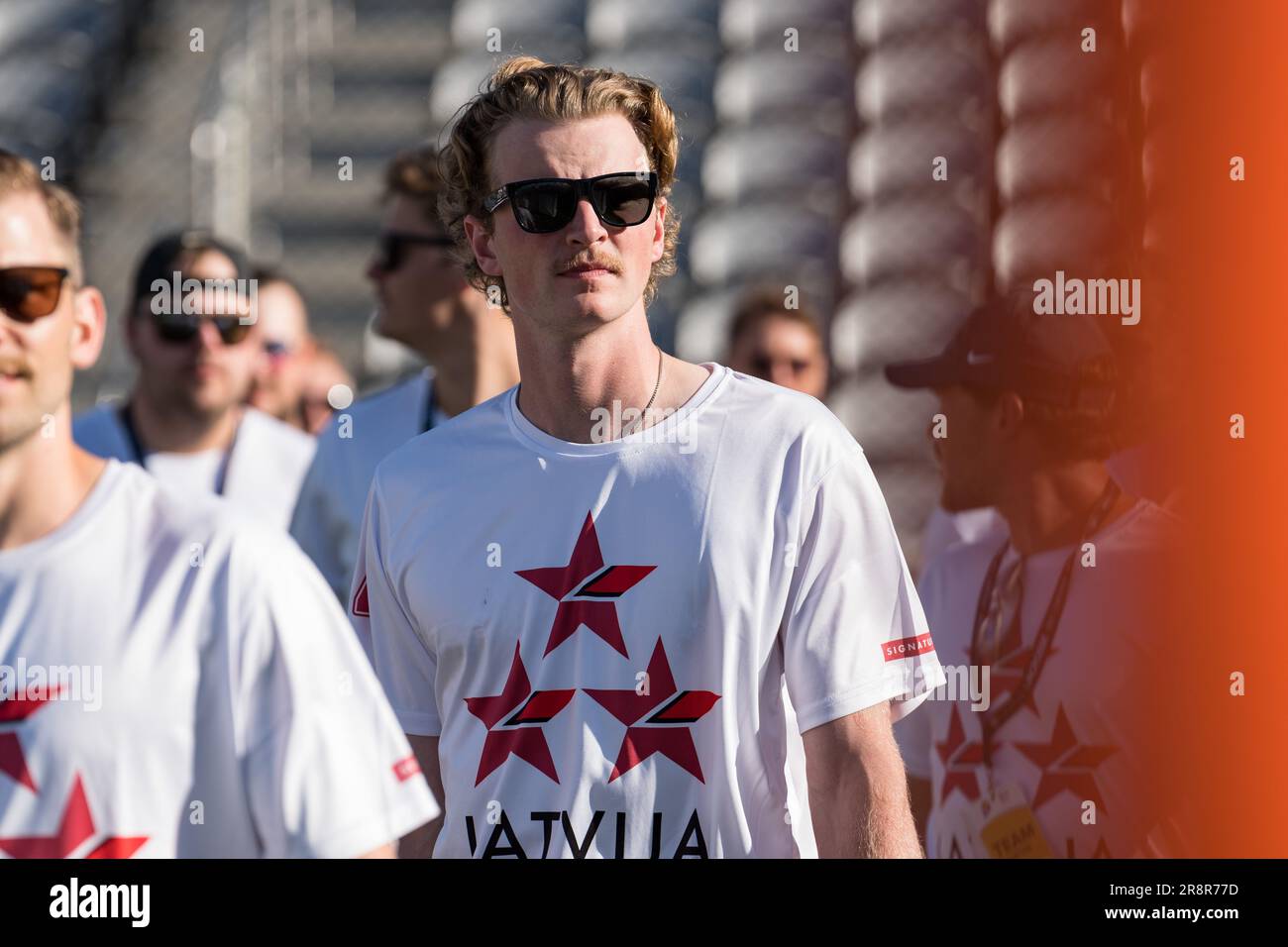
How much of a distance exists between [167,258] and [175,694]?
9.86 ft

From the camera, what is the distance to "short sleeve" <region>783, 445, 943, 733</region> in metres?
2.41

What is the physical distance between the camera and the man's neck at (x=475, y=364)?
4414mm

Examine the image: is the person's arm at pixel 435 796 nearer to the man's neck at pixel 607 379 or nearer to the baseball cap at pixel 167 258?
the man's neck at pixel 607 379

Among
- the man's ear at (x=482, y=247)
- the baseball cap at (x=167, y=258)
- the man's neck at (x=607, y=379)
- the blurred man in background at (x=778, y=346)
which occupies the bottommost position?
the man's neck at (x=607, y=379)

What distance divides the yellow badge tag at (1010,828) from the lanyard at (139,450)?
8.93 ft

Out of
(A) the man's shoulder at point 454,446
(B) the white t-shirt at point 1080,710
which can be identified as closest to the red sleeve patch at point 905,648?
(A) the man's shoulder at point 454,446

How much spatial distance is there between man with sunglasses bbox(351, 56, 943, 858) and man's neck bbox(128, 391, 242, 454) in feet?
8.59

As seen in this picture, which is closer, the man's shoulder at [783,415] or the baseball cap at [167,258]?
the man's shoulder at [783,415]

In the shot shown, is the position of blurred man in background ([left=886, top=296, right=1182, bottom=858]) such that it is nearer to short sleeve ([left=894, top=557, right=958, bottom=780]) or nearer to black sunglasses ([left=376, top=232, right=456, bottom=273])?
short sleeve ([left=894, top=557, right=958, bottom=780])

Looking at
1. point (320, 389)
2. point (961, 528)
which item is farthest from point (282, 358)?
point (961, 528)

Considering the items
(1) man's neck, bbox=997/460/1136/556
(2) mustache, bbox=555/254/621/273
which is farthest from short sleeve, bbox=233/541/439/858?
(1) man's neck, bbox=997/460/1136/556

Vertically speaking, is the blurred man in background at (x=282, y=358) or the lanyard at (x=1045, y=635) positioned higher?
the blurred man in background at (x=282, y=358)

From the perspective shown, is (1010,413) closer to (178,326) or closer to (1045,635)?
A: (1045,635)
